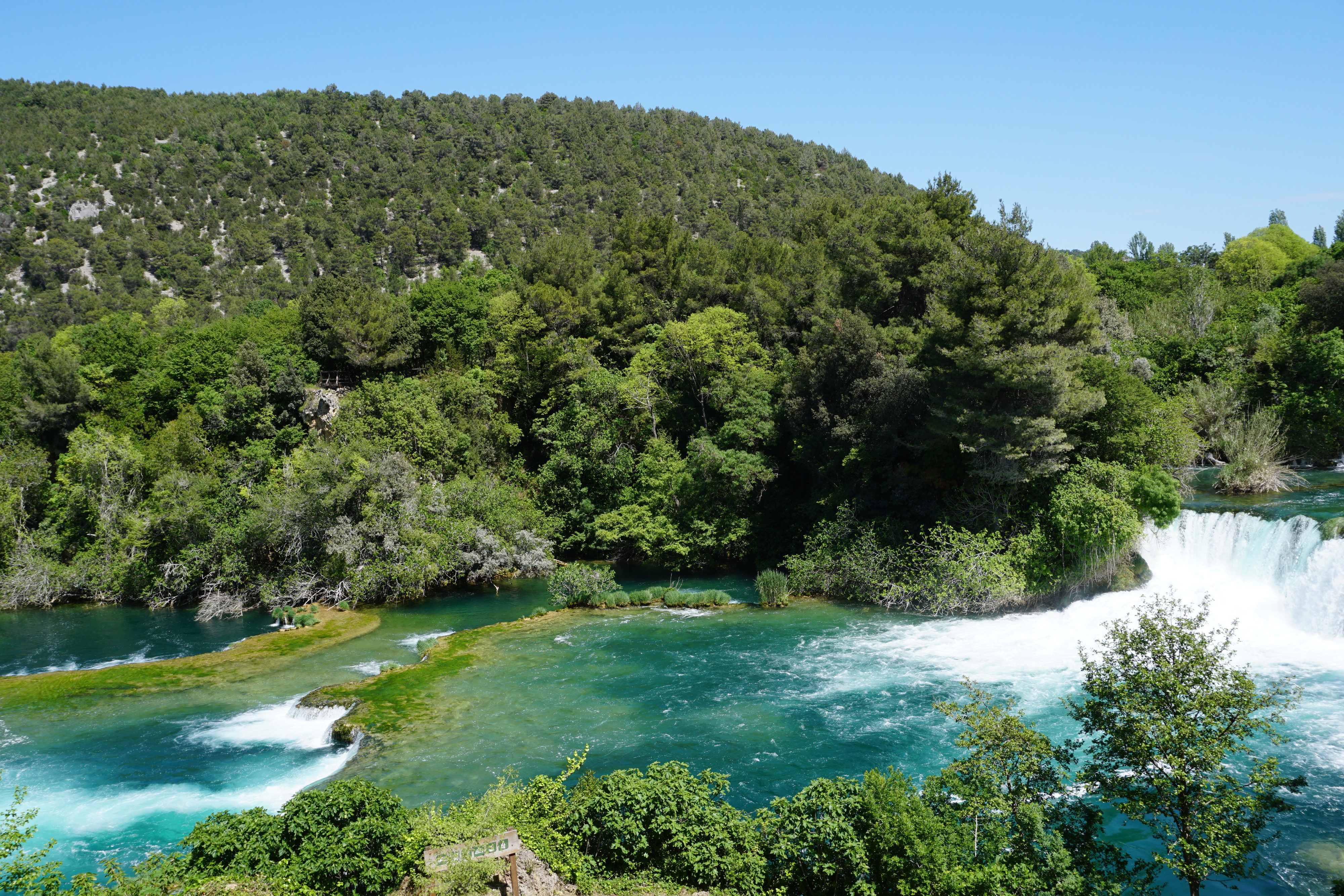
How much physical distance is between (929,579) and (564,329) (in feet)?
80.9

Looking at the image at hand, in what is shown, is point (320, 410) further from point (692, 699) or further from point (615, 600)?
point (692, 699)

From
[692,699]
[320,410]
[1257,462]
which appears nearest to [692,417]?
[320,410]

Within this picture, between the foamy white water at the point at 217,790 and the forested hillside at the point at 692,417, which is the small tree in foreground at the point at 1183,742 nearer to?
the foamy white water at the point at 217,790

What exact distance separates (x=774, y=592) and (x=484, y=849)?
2065cm

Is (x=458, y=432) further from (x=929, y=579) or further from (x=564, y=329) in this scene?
(x=929, y=579)

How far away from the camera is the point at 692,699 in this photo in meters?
20.8

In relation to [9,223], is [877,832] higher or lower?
lower

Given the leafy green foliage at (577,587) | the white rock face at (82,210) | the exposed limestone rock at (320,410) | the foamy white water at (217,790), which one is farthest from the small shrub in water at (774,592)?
the white rock face at (82,210)

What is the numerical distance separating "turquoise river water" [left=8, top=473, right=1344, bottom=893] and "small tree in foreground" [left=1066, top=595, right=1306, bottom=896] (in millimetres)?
3916

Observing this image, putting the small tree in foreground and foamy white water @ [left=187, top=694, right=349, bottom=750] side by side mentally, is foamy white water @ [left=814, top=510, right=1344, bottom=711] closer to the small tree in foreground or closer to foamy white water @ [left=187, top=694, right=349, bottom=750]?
the small tree in foreground

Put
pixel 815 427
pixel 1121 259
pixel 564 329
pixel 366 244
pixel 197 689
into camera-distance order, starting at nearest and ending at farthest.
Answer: pixel 197 689
pixel 815 427
pixel 564 329
pixel 1121 259
pixel 366 244

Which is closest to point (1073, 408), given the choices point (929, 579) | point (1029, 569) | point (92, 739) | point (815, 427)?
point (1029, 569)

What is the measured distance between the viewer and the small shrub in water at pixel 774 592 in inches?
1179

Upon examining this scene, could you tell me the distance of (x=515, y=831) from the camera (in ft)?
34.3
